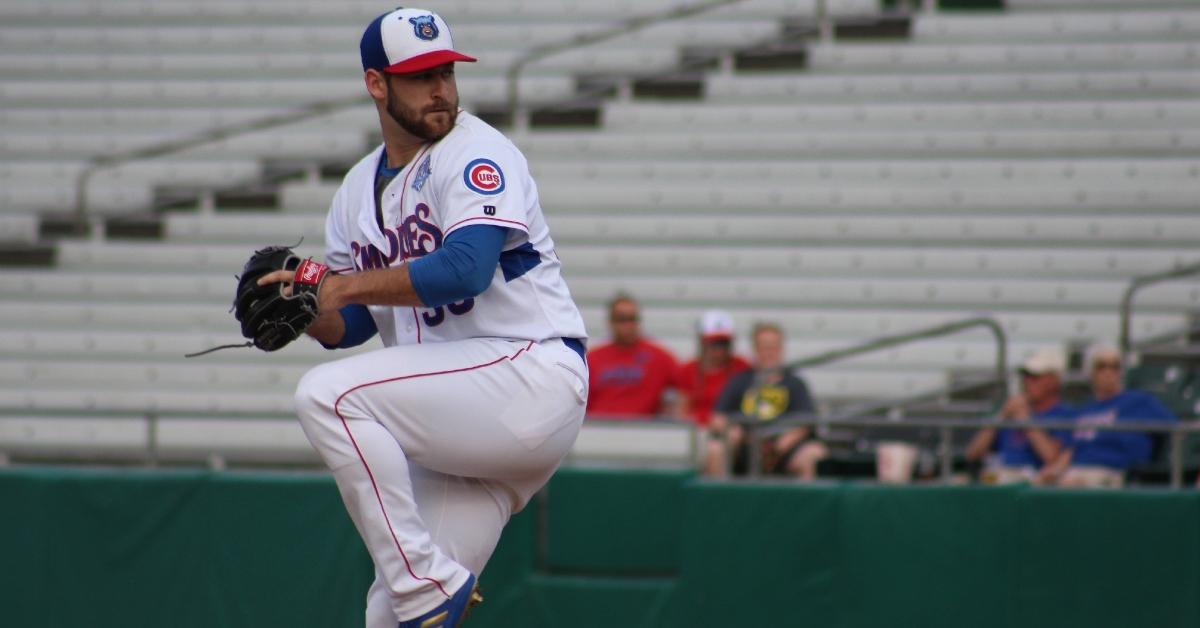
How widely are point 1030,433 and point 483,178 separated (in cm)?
450

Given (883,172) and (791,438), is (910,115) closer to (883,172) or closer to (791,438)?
(883,172)

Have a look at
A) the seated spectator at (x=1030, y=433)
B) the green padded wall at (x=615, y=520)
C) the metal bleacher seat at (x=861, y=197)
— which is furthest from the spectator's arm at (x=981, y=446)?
the metal bleacher seat at (x=861, y=197)

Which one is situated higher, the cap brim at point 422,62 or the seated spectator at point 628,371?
the cap brim at point 422,62

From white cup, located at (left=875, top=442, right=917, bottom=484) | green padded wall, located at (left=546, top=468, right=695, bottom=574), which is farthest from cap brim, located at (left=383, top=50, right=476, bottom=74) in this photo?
white cup, located at (left=875, top=442, right=917, bottom=484)

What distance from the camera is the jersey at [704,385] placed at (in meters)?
7.72

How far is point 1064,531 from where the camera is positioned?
18.4ft

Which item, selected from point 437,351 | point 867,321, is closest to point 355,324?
point 437,351

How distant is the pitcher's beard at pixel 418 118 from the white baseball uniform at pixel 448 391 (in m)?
0.04

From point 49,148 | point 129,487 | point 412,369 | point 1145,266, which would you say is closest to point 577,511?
point 129,487

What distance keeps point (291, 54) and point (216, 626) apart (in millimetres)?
6476

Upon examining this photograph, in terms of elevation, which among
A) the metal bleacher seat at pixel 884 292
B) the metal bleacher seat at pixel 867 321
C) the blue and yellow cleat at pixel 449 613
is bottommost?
the blue and yellow cleat at pixel 449 613

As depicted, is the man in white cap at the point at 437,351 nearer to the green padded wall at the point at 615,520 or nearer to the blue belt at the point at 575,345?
the blue belt at the point at 575,345

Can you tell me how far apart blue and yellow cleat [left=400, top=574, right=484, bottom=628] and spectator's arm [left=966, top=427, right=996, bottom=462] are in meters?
4.39

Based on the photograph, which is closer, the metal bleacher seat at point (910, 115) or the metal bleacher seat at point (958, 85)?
the metal bleacher seat at point (910, 115)
